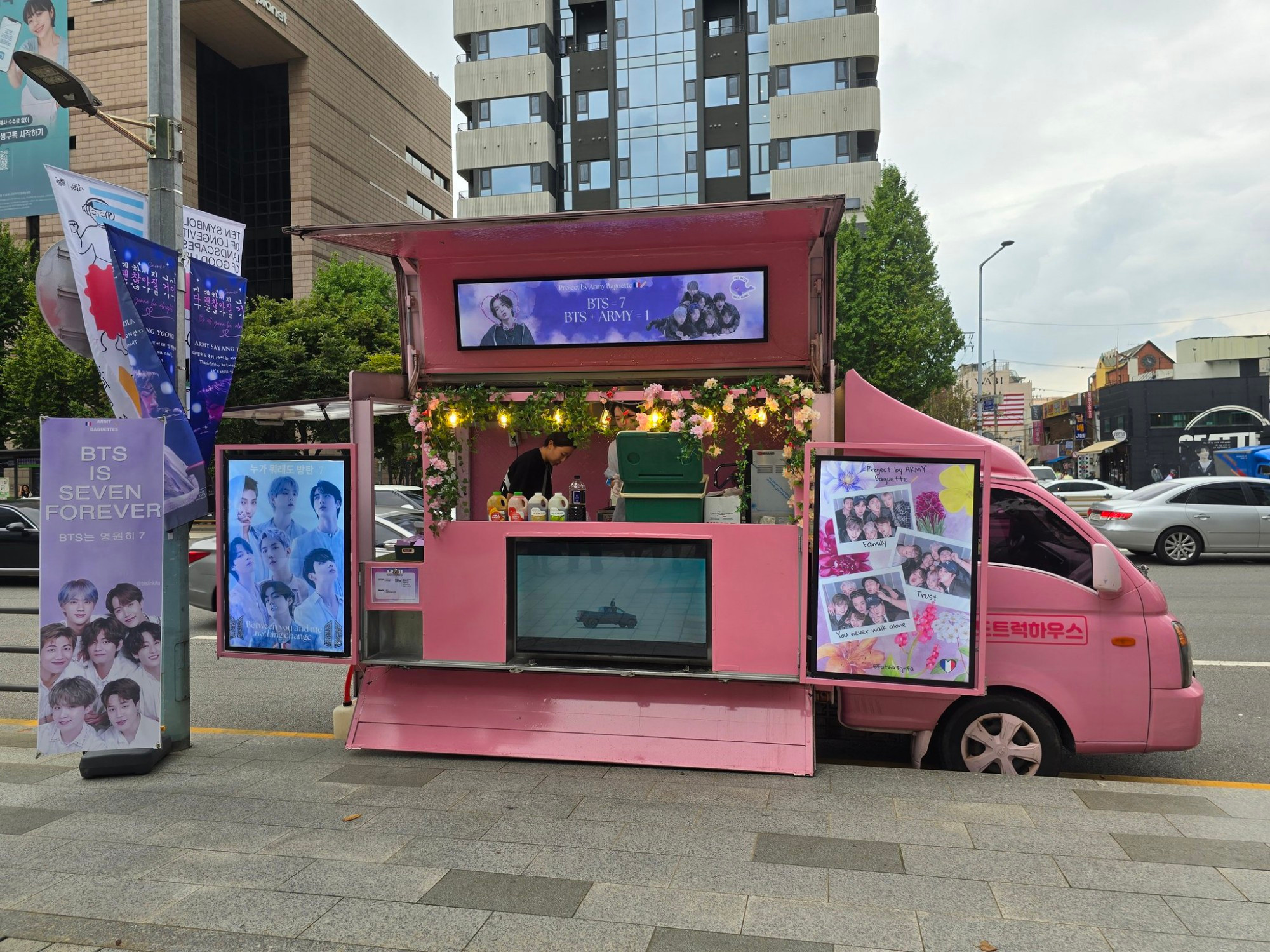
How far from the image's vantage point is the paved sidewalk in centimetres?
346

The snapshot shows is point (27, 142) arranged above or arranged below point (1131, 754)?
above

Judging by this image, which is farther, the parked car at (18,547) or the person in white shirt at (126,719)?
the parked car at (18,547)

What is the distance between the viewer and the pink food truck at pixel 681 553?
5.14m

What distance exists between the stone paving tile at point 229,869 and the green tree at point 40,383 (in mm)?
27430

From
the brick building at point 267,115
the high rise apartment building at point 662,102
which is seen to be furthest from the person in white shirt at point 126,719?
the brick building at point 267,115

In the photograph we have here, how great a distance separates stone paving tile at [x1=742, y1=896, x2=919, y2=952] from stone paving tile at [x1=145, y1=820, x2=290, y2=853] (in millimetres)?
2444

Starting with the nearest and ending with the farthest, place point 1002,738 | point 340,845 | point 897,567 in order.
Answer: point 340,845
point 897,567
point 1002,738

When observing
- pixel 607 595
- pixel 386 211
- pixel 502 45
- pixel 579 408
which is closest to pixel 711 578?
pixel 607 595

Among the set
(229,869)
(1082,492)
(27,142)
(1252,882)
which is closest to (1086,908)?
(1252,882)

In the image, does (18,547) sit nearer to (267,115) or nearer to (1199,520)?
(1199,520)

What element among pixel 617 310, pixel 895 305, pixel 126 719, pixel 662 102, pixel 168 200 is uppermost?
pixel 662 102

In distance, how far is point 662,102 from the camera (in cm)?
4538

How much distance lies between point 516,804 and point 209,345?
3.70 metres

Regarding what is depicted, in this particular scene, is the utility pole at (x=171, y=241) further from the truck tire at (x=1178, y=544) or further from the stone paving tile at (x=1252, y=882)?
the truck tire at (x=1178, y=544)
